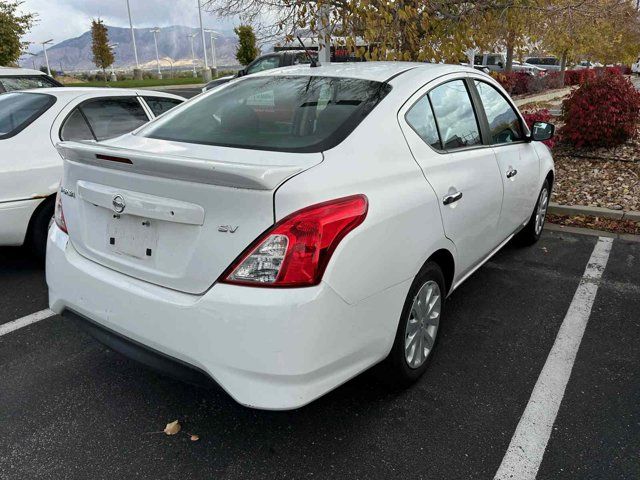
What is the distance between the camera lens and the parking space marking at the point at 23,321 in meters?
3.42

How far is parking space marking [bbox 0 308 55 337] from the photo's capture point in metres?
3.42

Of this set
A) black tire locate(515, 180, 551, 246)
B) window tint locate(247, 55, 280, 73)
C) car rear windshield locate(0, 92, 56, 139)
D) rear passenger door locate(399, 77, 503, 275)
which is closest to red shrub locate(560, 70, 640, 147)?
black tire locate(515, 180, 551, 246)

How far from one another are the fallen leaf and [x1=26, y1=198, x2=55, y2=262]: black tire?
2.27 metres

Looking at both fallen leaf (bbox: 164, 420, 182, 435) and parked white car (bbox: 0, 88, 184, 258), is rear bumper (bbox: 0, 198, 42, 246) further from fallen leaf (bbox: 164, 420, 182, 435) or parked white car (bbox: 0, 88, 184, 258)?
fallen leaf (bbox: 164, 420, 182, 435)

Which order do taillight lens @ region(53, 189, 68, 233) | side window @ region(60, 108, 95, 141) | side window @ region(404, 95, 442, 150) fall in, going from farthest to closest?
side window @ region(60, 108, 95, 141)
side window @ region(404, 95, 442, 150)
taillight lens @ region(53, 189, 68, 233)

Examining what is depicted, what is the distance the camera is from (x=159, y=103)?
17.6ft

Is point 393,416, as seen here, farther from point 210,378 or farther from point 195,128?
point 195,128

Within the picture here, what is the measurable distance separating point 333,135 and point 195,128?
2.73 ft

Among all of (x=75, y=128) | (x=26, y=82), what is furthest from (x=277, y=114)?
(x=26, y=82)

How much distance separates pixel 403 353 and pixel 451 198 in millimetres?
845

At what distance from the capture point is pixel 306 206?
1.95 m

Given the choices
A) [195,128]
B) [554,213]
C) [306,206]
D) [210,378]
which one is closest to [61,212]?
[195,128]

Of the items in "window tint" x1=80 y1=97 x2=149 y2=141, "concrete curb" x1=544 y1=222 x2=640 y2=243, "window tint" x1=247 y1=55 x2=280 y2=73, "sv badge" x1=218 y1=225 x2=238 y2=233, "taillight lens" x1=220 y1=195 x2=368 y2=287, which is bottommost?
"concrete curb" x1=544 y1=222 x2=640 y2=243

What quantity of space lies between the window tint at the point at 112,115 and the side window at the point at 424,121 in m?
2.78
